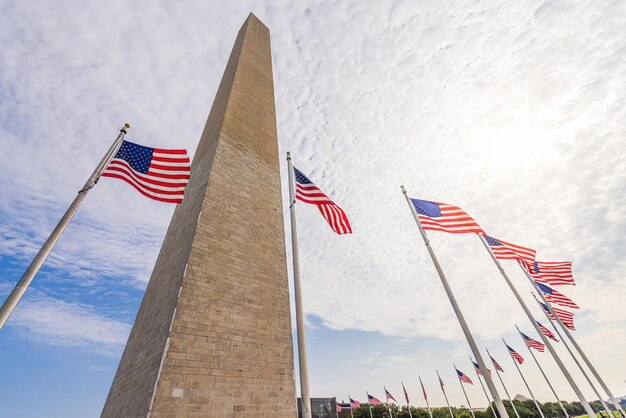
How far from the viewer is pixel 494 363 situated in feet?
110

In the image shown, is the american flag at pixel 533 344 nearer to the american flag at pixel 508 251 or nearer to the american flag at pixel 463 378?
the american flag at pixel 463 378

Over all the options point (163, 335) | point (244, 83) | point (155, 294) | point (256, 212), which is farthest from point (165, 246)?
point (244, 83)

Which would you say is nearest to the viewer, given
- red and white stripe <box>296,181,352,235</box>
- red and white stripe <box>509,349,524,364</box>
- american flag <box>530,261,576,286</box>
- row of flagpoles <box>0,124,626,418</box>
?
row of flagpoles <box>0,124,626,418</box>

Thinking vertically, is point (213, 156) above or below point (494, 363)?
above

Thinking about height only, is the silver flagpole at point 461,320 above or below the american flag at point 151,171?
below

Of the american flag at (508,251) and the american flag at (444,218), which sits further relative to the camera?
the american flag at (508,251)

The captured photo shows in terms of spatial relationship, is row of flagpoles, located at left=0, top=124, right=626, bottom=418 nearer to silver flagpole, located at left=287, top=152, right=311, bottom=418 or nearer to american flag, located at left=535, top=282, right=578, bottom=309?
silver flagpole, located at left=287, top=152, right=311, bottom=418

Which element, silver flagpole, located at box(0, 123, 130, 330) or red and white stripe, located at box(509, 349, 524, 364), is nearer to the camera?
silver flagpole, located at box(0, 123, 130, 330)

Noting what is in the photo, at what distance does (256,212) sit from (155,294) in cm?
397

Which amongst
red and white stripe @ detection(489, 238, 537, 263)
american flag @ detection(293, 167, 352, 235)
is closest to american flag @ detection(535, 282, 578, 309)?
red and white stripe @ detection(489, 238, 537, 263)

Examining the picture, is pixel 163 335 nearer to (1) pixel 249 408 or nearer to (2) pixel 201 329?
(2) pixel 201 329

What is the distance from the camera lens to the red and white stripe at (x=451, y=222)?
407 inches

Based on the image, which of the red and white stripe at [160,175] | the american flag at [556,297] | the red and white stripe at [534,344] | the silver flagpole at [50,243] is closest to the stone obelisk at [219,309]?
the red and white stripe at [160,175]

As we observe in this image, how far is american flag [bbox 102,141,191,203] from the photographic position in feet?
21.9
